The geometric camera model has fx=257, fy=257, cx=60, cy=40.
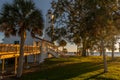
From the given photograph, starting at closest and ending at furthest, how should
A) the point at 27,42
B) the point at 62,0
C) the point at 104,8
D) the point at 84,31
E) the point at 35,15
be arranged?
the point at 104,8 → the point at 84,31 → the point at 35,15 → the point at 62,0 → the point at 27,42

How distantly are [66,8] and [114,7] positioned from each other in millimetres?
14184

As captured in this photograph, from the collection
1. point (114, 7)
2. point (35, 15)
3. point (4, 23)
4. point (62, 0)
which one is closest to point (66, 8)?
point (62, 0)

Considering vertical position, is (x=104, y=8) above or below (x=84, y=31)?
above

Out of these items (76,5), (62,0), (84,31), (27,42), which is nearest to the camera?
(84,31)

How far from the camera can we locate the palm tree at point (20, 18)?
28378mm

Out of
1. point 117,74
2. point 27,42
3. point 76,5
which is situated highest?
point 76,5

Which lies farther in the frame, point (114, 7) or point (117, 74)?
point (117, 74)

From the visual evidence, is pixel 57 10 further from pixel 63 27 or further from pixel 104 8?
pixel 104 8

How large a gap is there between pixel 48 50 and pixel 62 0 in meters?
17.6

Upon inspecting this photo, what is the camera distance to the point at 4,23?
28.3m

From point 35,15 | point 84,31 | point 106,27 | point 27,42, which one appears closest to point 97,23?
point 106,27

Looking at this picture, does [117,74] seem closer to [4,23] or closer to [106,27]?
[106,27]

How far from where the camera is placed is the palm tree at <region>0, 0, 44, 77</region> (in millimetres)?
28378

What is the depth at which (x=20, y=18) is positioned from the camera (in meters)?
28.7
